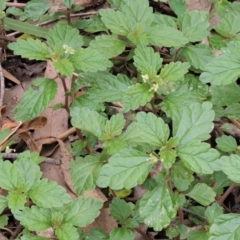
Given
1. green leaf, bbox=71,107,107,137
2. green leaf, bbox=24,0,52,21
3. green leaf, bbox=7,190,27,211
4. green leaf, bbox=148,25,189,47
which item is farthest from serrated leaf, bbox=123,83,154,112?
green leaf, bbox=24,0,52,21

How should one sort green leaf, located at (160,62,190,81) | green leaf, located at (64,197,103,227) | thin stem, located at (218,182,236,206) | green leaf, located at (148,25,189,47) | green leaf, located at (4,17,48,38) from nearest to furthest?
green leaf, located at (64,197,103,227) < green leaf, located at (160,62,190,81) < thin stem, located at (218,182,236,206) < green leaf, located at (148,25,189,47) < green leaf, located at (4,17,48,38)

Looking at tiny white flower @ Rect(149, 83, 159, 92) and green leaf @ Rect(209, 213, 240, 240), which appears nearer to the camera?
green leaf @ Rect(209, 213, 240, 240)

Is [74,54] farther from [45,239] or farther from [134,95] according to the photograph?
[45,239]

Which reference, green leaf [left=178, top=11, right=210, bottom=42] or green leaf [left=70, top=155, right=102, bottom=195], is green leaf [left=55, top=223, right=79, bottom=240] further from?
green leaf [left=178, top=11, right=210, bottom=42]

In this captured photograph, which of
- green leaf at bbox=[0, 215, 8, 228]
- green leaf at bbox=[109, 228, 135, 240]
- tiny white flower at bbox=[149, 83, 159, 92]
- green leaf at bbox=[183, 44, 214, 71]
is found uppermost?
tiny white flower at bbox=[149, 83, 159, 92]

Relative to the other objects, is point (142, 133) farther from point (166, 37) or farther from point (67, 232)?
point (166, 37)

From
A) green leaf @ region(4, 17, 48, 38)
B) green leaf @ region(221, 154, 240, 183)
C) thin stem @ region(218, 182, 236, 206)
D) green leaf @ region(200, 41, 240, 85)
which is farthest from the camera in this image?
green leaf @ region(4, 17, 48, 38)

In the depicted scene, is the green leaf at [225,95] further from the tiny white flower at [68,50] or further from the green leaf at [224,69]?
the tiny white flower at [68,50]
